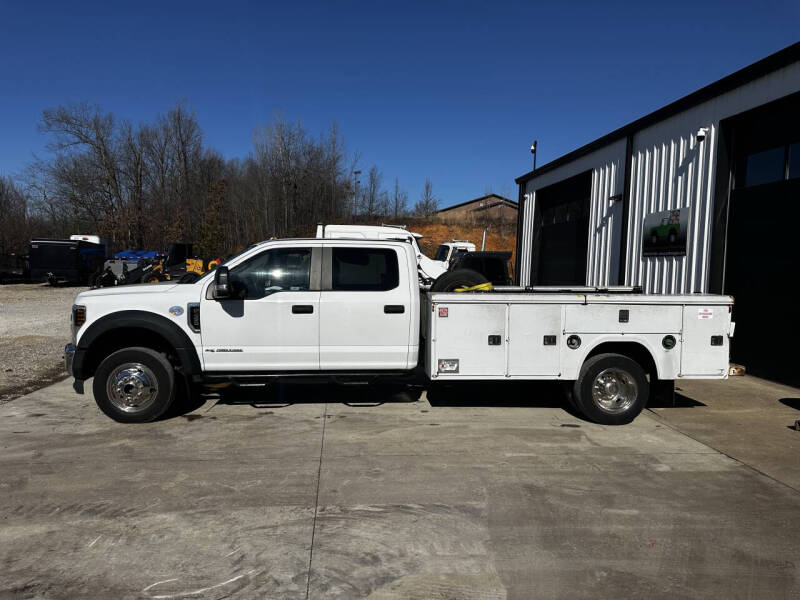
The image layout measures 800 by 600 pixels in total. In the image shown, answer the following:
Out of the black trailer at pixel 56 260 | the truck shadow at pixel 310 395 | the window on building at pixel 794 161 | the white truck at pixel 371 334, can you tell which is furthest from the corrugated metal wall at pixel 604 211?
the black trailer at pixel 56 260

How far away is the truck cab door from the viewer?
20.2ft

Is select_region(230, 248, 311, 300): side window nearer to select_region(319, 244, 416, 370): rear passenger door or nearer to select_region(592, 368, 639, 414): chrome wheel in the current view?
select_region(319, 244, 416, 370): rear passenger door

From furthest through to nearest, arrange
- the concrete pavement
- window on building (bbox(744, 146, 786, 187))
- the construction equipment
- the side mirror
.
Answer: the construction equipment
window on building (bbox(744, 146, 786, 187))
the side mirror
the concrete pavement

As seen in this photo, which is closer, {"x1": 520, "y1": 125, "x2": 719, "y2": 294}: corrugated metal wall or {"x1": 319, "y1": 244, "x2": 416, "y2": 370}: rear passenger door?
{"x1": 319, "y1": 244, "x2": 416, "y2": 370}: rear passenger door

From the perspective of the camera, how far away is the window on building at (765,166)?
893 centimetres

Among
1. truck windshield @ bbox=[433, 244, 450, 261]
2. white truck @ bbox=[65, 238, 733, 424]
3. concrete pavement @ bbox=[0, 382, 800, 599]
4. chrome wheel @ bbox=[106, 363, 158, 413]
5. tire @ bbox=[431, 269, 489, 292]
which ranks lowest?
concrete pavement @ bbox=[0, 382, 800, 599]

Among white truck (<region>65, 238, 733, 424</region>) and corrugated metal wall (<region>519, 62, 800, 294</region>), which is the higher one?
corrugated metal wall (<region>519, 62, 800, 294</region>)

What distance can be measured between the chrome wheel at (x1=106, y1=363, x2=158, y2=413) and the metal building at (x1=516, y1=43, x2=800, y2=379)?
910cm

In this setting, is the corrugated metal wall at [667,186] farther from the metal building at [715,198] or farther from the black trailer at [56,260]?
the black trailer at [56,260]

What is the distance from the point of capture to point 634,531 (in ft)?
12.9

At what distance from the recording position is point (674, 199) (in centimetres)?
1104

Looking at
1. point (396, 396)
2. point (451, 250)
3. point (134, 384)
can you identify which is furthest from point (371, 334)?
point (451, 250)

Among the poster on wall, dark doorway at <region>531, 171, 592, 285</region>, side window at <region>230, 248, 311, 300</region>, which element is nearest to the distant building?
dark doorway at <region>531, 171, 592, 285</region>

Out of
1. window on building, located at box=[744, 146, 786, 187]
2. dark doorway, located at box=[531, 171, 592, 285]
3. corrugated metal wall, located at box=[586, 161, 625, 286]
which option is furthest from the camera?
dark doorway, located at box=[531, 171, 592, 285]
